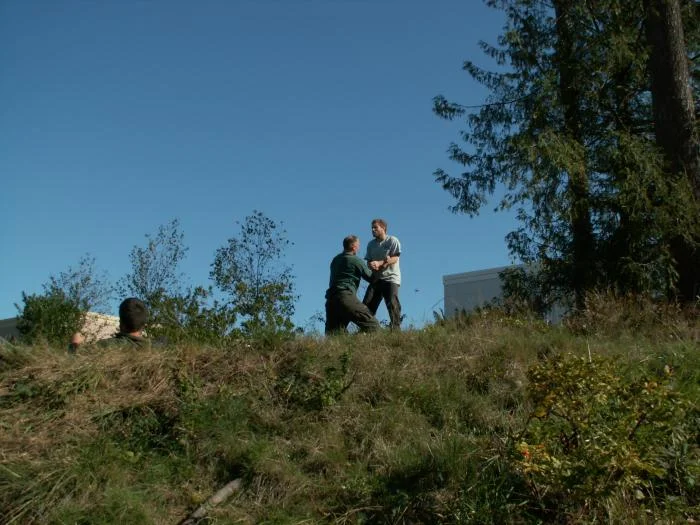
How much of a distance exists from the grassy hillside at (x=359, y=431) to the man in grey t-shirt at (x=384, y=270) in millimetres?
2549

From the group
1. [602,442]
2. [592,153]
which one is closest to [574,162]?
[592,153]

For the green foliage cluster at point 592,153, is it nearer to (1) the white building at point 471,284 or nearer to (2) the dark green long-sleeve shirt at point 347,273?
(2) the dark green long-sleeve shirt at point 347,273

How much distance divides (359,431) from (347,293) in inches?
130

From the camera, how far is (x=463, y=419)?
5262 mm

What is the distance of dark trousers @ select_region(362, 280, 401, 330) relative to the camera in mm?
9203

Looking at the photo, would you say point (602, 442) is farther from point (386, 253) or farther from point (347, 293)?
point (386, 253)

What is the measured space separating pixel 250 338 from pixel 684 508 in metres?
3.79

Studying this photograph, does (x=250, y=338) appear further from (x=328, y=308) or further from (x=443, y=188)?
(x=443, y=188)

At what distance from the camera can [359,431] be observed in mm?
5160

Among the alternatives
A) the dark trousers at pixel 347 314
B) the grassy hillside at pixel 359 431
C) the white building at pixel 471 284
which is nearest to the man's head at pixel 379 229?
the dark trousers at pixel 347 314

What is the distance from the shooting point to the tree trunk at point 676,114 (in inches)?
419

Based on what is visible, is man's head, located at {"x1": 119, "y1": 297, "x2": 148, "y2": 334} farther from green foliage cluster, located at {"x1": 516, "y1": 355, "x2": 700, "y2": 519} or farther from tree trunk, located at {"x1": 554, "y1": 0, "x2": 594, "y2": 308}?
tree trunk, located at {"x1": 554, "y1": 0, "x2": 594, "y2": 308}

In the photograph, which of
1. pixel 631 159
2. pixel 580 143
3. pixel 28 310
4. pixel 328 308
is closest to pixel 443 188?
pixel 580 143

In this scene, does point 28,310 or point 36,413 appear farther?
point 28,310
